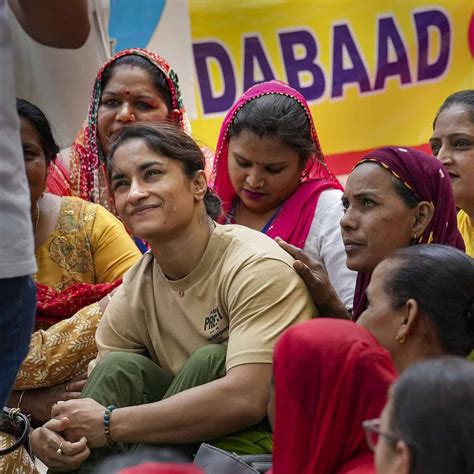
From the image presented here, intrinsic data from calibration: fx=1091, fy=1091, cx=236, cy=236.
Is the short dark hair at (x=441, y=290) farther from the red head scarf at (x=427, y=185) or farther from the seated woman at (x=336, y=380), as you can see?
the red head scarf at (x=427, y=185)

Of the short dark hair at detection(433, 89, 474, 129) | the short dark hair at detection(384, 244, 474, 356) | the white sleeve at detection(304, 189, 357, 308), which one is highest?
the short dark hair at detection(433, 89, 474, 129)

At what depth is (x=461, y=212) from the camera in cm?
418

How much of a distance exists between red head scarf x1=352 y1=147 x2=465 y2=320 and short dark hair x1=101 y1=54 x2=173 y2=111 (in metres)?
1.41

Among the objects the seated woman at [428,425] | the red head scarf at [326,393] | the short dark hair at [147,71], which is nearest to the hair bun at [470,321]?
the red head scarf at [326,393]

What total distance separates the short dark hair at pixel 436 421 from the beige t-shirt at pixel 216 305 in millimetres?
1096

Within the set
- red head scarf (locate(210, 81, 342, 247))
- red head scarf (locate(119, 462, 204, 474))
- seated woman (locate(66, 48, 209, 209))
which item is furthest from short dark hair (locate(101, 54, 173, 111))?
red head scarf (locate(119, 462, 204, 474))

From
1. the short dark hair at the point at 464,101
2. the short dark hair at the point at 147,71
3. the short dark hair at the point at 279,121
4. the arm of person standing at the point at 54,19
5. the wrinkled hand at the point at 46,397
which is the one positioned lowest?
the wrinkled hand at the point at 46,397

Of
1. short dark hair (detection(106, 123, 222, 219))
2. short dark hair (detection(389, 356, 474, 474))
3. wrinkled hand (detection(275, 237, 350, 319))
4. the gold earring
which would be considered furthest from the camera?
short dark hair (detection(106, 123, 222, 219))

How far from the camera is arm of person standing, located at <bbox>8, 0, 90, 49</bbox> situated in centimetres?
231

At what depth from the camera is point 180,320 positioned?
10.6 ft

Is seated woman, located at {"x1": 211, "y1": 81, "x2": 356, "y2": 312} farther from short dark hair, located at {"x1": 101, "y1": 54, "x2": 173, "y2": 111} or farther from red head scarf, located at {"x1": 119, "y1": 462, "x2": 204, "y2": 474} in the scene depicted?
red head scarf, located at {"x1": 119, "y1": 462, "x2": 204, "y2": 474}

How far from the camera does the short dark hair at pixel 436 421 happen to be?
5.99ft

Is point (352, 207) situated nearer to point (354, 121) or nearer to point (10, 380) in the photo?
point (10, 380)

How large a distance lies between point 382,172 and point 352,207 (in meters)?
0.14
